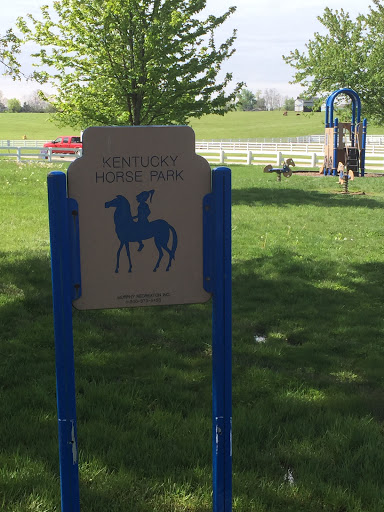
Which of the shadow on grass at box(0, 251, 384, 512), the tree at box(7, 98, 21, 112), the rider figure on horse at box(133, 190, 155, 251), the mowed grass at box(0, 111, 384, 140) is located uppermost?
the tree at box(7, 98, 21, 112)

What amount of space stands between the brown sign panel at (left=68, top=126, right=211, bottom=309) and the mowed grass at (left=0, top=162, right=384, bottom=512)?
122 cm

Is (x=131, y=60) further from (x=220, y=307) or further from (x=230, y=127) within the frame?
(x=230, y=127)

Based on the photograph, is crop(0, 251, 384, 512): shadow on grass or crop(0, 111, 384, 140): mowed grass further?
crop(0, 111, 384, 140): mowed grass

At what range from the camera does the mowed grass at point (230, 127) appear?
290 ft

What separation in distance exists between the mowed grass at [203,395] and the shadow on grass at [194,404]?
11mm

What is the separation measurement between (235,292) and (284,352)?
6.53 feet

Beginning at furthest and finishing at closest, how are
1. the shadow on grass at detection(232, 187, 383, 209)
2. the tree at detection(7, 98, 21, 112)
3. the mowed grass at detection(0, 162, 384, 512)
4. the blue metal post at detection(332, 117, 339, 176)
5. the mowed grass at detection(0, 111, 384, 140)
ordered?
1. the tree at detection(7, 98, 21, 112)
2. the mowed grass at detection(0, 111, 384, 140)
3. the blue metal post at detection(332, 117, 339, 176)
4. the shadow on grass at detection(232, 187, 383, 209)
5. the mowed grass at detection(0, 162, 384, 512)

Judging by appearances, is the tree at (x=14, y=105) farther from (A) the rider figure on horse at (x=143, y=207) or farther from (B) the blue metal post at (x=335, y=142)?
(A) the rider figure on horse at (x=143, y=207)

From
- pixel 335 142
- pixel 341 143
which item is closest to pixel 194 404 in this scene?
pixel 335 142

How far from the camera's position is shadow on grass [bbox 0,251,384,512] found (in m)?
3.37

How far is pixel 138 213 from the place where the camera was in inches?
107

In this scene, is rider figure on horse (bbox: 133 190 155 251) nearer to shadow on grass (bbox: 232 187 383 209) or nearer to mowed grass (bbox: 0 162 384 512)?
mowed grass (bbox: 0 162 384 512)

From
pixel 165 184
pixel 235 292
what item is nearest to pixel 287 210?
pixel 235 292

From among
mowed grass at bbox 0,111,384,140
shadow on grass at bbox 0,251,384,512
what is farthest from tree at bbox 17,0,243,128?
mowed grass at bbox 0,111,384,140
